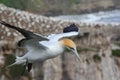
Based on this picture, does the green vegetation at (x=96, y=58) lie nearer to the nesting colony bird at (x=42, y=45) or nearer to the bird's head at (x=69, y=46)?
the nesting colony bird at (x=42, y=45)

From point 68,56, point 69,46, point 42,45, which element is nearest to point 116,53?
point 68,56

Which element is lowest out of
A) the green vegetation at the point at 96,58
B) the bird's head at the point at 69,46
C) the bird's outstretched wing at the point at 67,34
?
the green vegetation at the point at 96,58

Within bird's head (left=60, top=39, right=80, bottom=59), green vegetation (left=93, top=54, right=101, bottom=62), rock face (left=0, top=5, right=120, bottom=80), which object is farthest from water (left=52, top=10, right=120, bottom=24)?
bird's head (left=60, top=39, right=80, bottom=59)

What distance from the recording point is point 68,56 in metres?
21.3

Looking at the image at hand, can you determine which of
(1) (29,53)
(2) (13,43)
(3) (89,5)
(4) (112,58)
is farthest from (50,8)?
(1) (29,53)

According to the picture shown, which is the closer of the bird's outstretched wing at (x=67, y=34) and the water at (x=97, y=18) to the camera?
the bird's outstretched wing at (x=67, y=34)

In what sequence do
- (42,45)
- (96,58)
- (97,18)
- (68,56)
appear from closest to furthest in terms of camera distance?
(42,45), (68,56), (96,58), (97,18)

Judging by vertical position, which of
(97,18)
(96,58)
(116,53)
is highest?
(96,58)

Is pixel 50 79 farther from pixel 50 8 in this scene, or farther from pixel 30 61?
pixel 50 8

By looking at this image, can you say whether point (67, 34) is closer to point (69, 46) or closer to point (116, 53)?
point (69, 46)

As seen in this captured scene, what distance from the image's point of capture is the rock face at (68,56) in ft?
65.9

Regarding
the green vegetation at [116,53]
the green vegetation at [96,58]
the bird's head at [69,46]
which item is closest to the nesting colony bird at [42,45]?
the bird's head at [69,46]

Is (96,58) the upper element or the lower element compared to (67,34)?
lower

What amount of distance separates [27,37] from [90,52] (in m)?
13.2
